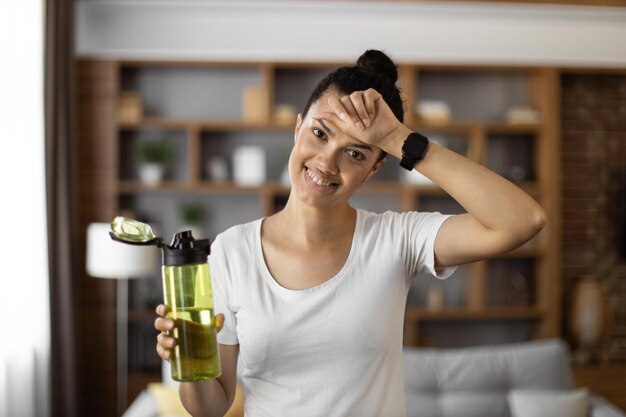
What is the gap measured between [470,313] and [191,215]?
1946 millimetres

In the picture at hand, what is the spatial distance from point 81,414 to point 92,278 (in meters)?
0.84

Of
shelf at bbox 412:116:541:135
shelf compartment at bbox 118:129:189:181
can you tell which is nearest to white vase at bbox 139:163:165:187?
shelf compartment at bbox 118:129:189:181

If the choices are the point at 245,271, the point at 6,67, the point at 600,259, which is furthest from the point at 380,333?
the point at 600,259

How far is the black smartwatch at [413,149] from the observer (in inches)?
53.1

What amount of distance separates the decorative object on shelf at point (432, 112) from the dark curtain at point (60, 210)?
2226 millimetres

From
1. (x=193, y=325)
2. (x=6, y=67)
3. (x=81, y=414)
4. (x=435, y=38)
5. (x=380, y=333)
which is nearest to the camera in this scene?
(x=193, y=325)

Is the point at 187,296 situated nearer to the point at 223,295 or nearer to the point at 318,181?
the point at 223,295

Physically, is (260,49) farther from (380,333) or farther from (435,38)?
(380,333)

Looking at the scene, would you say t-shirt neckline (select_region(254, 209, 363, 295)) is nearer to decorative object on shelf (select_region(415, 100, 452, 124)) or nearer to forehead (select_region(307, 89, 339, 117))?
forehead (select_region(307, 89, 339, 117))

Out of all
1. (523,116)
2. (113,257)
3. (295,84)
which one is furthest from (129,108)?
(523,116)

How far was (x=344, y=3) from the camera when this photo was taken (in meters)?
5.07

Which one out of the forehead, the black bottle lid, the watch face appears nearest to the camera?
the black bottle lid

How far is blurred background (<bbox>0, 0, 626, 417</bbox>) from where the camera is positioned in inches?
199

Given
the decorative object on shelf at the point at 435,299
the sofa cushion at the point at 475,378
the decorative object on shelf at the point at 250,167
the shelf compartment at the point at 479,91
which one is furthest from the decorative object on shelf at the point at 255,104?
the sofa cushion at the point at 475,378
